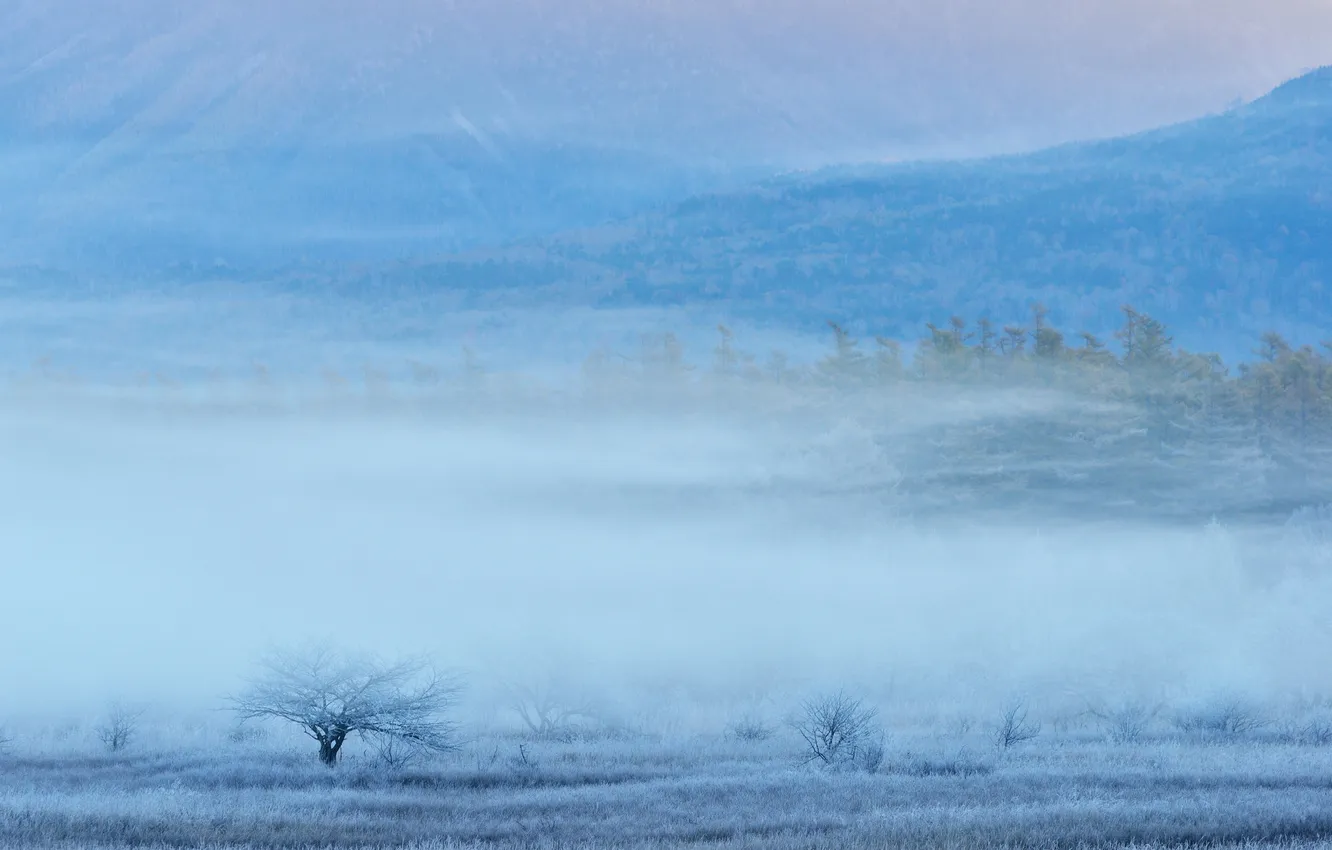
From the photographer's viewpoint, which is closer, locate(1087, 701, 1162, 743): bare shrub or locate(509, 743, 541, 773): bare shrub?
locate(509, 743, 541, 773): bare shrub

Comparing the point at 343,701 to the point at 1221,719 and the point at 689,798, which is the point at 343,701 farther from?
the point at 1221,719

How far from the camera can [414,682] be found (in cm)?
2952

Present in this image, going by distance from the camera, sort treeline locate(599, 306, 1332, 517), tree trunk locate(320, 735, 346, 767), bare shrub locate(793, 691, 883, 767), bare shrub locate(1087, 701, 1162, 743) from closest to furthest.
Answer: bare shrub locate(793, 691, 883, 767) → tree trunk locate(320, 735, 346, 767) → bare shrub locate(1087, 701, 1162, 743) → treeline locate(599, 306, 1332, 517)

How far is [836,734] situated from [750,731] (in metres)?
5.69

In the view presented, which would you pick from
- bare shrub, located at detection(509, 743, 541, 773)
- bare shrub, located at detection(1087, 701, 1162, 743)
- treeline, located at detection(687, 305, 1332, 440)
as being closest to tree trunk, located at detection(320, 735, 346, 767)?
bare shrub, located at detection(509, 743, 541, 773)

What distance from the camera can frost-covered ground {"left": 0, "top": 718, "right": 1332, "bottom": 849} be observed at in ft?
48.7

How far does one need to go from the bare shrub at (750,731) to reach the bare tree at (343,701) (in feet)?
21.1

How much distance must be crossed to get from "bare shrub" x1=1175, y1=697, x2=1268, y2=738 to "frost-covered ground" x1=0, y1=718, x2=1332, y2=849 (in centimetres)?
200

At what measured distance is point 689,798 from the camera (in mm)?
18078

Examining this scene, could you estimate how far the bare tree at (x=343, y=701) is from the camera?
23.7m

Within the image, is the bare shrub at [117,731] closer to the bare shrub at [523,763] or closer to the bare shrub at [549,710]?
the bare shrub at [523,763]

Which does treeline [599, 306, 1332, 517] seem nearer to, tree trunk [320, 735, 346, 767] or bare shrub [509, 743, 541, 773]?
bare shrub [509, 743, 541, 773]

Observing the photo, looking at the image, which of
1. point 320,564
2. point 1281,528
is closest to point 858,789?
point 1281,528

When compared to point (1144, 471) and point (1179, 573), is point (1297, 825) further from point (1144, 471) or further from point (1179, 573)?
point (1144, 471)
